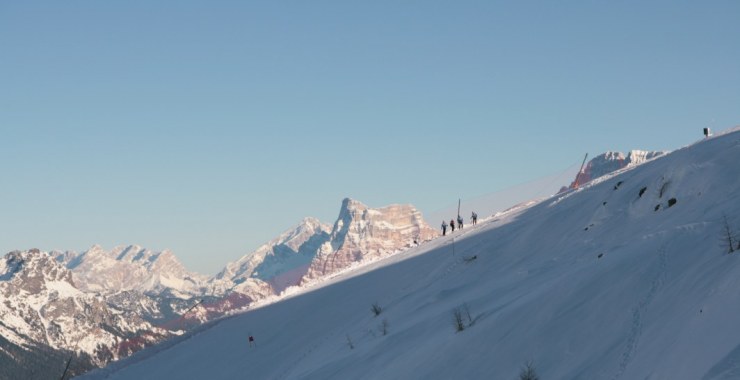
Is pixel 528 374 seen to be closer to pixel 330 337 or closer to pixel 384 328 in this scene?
pixel 384 328

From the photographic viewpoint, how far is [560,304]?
15688 mm

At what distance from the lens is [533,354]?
14016 millimetres

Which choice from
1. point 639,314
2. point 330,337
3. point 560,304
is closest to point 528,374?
point 639,314

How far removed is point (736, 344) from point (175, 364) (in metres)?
39.9

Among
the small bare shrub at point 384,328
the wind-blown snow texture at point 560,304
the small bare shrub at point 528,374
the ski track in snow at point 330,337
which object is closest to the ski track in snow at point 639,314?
the wind-blown snow texture at point 560,304

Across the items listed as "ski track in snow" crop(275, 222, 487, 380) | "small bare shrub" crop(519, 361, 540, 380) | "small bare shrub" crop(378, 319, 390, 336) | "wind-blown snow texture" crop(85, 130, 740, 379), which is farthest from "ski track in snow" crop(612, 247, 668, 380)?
"ski track in snow" crop(275, 222, 487, 380)

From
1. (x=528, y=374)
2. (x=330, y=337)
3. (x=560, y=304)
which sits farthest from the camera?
(x=330, y=337)

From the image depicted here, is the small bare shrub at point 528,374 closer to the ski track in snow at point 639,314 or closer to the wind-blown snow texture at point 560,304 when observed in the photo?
the wind-blown snow texture at point 560,304

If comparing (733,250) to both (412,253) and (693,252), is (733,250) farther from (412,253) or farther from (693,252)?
(412,253)

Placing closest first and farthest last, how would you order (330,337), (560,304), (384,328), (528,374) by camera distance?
(528,374)
(560,304)
(384,328)
(330,337)

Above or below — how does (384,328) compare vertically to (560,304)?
above

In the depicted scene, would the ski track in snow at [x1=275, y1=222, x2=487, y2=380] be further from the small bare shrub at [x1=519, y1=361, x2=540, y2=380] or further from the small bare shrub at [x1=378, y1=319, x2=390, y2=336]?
the small bare shrub at [x1=519, y1=361, x2=540, y2=380]

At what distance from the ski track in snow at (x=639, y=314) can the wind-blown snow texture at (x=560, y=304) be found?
3 centimetres

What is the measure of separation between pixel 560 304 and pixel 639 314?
251 cm
